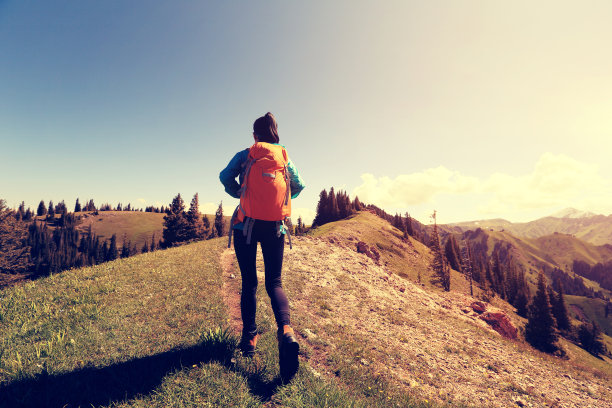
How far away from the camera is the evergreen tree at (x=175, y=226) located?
163 feet

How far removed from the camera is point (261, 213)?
3.96 metres

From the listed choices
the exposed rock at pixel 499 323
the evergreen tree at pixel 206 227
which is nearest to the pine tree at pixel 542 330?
the exposed rock at pixel 499 323

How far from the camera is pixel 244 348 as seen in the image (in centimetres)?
440

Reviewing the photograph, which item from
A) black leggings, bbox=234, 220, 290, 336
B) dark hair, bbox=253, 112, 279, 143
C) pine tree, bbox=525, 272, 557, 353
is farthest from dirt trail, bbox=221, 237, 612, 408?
pine tree, bbox=525, 272, 557, 353

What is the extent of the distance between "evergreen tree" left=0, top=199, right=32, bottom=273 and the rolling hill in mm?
46516

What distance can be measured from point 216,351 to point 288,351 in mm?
1694

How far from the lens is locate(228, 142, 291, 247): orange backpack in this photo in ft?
13.1

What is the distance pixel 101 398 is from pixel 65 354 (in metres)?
1.79

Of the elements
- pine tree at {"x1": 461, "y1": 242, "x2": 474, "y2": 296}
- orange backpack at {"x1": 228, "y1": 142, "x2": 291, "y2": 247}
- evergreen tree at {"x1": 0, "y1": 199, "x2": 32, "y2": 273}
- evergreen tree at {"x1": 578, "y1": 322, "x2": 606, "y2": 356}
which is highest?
orange backpack at {"x1": 228, "y1": 142, "x2": 291, "y2": 247}

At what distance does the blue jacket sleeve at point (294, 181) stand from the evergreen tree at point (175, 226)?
51492 mm

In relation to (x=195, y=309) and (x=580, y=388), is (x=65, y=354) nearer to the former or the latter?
(x=195, y=309)

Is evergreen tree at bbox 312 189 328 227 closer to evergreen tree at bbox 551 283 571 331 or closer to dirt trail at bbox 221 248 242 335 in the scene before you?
evergreen tree at bbox 551 283 571 331

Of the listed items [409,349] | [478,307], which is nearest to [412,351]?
[409,349]

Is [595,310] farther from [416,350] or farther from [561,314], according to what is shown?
[416,350]
